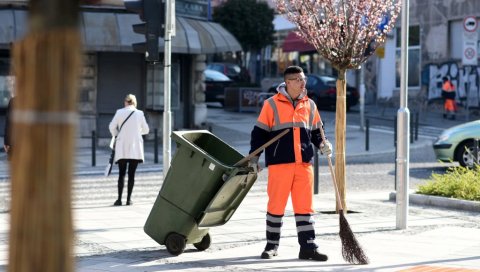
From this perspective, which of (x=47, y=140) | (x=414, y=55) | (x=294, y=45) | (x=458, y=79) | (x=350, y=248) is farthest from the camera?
(x=294, y=45)

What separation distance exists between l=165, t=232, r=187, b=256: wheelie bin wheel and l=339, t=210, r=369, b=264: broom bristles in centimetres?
149

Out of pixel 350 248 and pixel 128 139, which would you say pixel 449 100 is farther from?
pixel 350 248

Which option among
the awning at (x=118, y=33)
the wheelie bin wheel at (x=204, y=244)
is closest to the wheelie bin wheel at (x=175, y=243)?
the wheelie bin wheel at (x=204, y=244)

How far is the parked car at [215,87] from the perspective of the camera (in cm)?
4041

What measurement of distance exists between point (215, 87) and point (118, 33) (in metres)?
15.0

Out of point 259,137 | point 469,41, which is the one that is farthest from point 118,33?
point 259,137

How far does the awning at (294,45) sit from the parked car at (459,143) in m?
27.9

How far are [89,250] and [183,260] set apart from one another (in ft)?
3.59

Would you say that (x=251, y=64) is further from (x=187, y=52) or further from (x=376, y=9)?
(x=376, y=9)

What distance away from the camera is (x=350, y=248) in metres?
9.01

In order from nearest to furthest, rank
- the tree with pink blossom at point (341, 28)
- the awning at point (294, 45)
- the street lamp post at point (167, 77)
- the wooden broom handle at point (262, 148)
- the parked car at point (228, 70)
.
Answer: the wooden broom handle at point (262, 148)
the tree with pink blossom at point (341, 28)
the street lamp post at point (167, 77)
the parked car at point (228, 70)
the awning at point (294, 45)

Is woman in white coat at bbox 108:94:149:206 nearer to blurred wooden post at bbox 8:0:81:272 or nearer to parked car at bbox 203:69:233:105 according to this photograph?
blurred wooden post at bbox 8:0:81:272

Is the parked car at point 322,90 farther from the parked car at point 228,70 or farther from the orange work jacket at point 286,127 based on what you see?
the orange work jacket at point 286,127

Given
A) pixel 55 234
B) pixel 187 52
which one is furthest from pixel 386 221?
pixel 187 52
